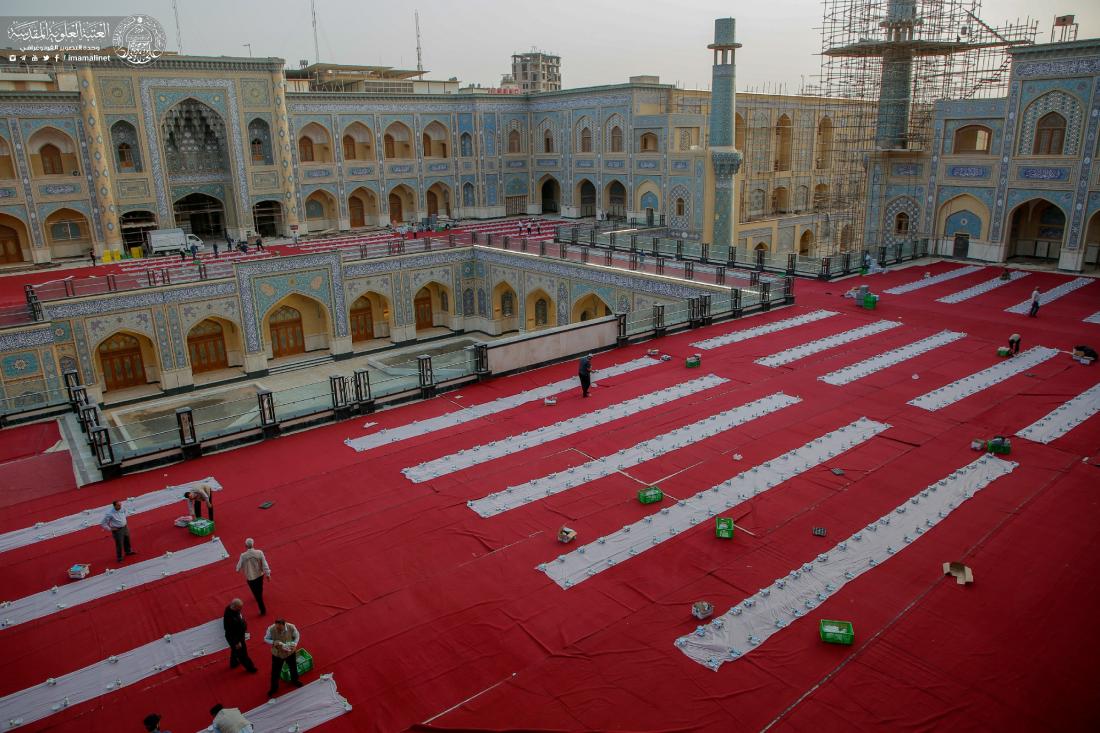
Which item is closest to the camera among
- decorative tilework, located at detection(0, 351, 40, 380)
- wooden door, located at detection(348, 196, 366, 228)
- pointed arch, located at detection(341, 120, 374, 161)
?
decorative tilework, located at detection(0, 351, 40, 380)

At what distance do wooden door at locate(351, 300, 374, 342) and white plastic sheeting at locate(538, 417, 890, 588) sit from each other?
888 inches

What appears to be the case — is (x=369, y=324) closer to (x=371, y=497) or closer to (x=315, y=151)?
(x=315, y=151)

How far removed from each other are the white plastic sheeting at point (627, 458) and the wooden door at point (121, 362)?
19.8 metres

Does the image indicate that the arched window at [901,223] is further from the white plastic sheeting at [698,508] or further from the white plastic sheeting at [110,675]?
the white plastic sheeting at [110,675]

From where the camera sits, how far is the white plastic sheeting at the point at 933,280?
20625 millimetres

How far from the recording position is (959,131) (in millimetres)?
25547

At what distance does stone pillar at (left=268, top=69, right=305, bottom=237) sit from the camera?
105ft

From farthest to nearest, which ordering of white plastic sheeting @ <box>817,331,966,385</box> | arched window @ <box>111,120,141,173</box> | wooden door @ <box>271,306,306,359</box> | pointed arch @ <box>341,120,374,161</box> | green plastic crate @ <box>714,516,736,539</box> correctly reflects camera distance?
pointed arch @ <box>341,120,374,161</box>, arched window @ <box>111,120,141,173</box>, wooden door @ <box>271,306,306,359</box>, white plastic sheeting @ <box>817,331,966,385</box>, green plastic crate @ <box>714,516,736,539</box>

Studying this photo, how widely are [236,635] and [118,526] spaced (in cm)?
277

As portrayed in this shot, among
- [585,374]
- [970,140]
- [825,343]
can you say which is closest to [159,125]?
[585,374]

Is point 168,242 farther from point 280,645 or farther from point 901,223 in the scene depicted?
point 901,223

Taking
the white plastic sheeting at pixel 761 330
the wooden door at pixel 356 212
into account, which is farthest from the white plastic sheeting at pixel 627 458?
the wooden door at pixel 356 212

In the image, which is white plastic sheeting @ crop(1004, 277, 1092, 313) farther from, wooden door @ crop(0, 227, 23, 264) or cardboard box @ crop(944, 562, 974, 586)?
wooden door @ crop(0, 227, 23, 264)

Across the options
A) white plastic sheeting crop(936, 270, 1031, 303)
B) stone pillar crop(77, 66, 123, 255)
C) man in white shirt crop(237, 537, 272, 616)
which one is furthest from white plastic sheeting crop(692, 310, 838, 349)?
stone pillar crop(77, 66, 123, 255)
